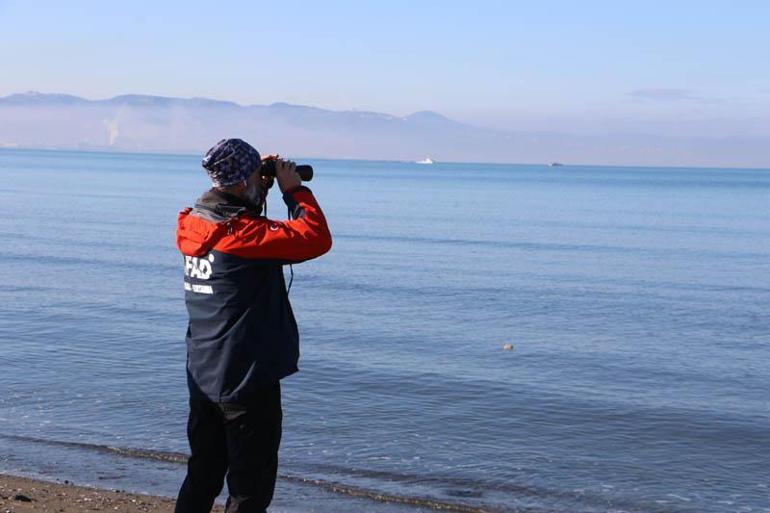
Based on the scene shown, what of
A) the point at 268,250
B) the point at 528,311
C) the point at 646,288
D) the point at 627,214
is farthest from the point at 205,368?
the point at 627,214

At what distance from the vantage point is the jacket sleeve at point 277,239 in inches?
177

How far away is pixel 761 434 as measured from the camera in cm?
1079

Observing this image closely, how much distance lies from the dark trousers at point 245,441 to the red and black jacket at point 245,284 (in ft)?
0.23

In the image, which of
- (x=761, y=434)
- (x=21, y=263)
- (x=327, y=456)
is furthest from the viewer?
(x=21, y=263)

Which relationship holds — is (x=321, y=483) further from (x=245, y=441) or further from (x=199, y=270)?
(x=199, y=270)

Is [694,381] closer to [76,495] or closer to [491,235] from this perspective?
[76,495]

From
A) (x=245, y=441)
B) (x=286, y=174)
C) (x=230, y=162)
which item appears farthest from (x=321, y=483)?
(x=230, y=162)

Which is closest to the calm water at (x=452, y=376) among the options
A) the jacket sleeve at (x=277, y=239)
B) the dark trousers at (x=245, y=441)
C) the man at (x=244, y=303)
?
the dark trousers at (x=245, y=441)

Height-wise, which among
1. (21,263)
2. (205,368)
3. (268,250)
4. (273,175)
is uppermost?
(273,175)

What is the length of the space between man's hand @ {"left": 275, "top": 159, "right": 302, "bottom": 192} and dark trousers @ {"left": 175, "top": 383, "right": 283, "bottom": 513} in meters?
0.85

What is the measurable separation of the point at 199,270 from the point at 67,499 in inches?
133

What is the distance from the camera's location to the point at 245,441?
4594 mm

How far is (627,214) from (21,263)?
118 ft

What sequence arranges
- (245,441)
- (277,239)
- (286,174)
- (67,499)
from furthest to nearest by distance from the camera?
(67,499), (286,174), (245,441), (277,239)
